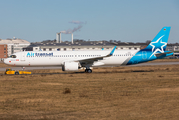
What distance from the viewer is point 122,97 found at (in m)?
18.2

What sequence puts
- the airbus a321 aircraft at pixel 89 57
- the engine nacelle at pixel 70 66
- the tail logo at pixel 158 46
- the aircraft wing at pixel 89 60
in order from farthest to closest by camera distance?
1. the tail logo at pixel 158 46
2. the airbus a321 aircraft at pixel 89 57
3. the aircraft wing at pixel 89 60
4. the engine nacelle at pixel 70 66

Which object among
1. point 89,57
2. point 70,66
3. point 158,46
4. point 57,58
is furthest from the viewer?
point 158,46

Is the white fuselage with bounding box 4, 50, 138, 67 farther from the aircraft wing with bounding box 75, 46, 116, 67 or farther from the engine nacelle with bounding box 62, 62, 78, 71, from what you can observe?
the engine nacelle with bounding box 62, 62, 78, 71

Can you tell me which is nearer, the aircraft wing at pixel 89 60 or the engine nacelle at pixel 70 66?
the engine nacelle at pixel 70 66

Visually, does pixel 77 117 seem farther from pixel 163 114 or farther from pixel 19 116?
pixel 163 114

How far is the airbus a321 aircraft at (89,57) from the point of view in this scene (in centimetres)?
4097

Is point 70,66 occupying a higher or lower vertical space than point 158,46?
lower

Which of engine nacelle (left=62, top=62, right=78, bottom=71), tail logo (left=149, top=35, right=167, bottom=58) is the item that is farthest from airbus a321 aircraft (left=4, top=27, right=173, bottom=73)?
engine nacelle (left=62, top=62, right=78, bottom=71)

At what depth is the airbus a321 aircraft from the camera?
4097cm

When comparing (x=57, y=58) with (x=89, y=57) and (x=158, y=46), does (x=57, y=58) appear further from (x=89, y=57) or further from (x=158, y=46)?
(x=158, y=46)

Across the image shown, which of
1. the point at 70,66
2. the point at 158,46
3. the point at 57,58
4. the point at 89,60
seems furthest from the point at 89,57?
the point at 158,46

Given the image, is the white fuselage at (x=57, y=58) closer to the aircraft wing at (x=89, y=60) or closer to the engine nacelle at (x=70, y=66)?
the aircraft wing at (x=89, y=60)

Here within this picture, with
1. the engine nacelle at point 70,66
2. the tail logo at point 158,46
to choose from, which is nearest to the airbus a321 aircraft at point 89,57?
the tail logo at point 158,46

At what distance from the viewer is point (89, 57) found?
137ft
